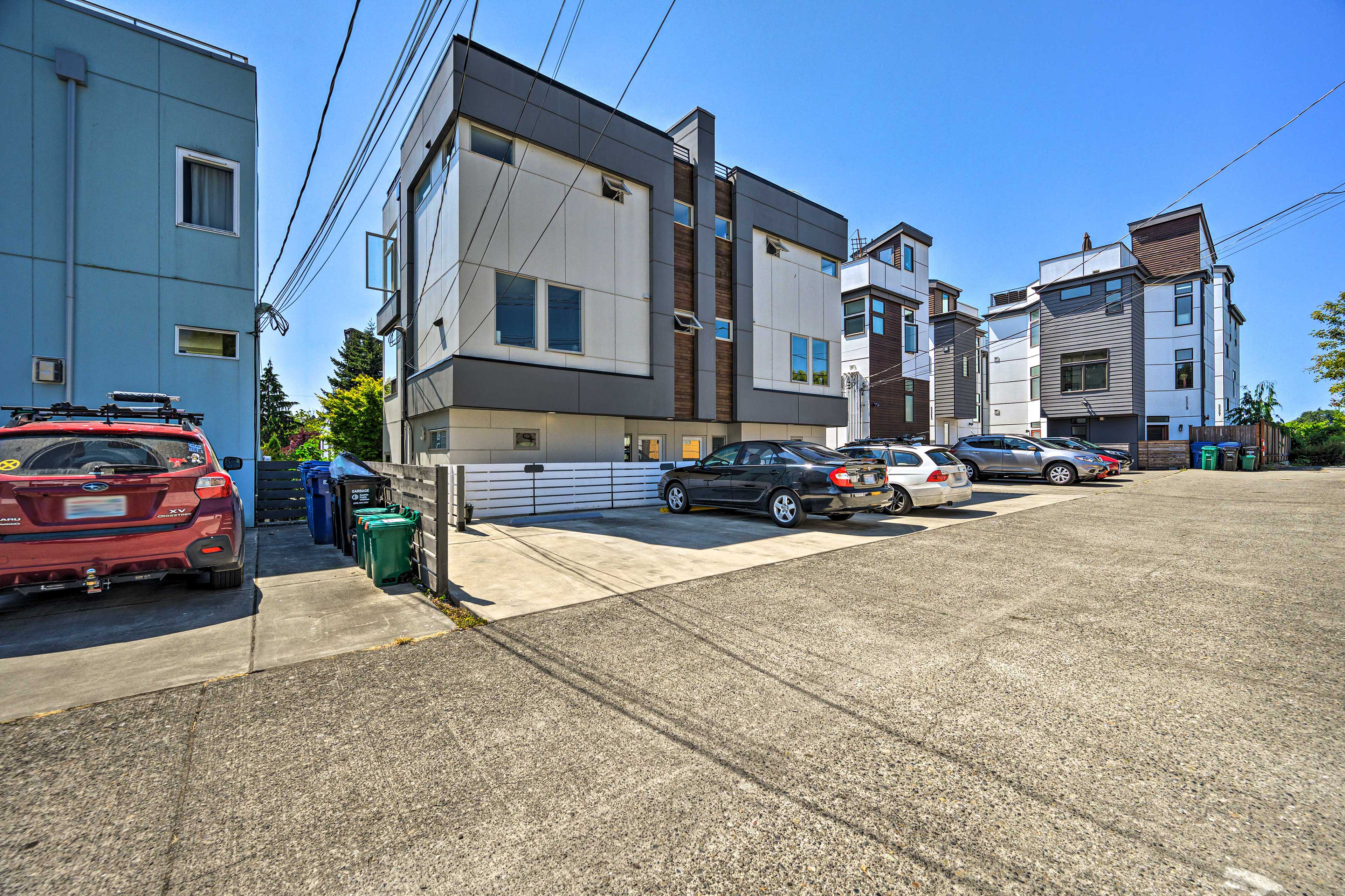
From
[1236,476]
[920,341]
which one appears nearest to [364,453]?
[920,341]

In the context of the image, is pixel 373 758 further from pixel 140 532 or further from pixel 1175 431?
pixel 1175 431

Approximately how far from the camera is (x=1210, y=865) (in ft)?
6.07

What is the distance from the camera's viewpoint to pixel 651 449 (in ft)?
54.2

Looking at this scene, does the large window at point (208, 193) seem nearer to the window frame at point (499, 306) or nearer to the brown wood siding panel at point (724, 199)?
the window frame at point (499, 306)

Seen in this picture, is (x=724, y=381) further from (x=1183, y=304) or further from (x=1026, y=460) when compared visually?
(x=1183, y=304)

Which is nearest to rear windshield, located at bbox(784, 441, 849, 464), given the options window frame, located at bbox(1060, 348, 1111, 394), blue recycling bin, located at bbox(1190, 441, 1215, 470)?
blue recycling bin, located at bbox(1190, 441, 1215, 470)

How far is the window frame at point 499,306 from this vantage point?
12.1m

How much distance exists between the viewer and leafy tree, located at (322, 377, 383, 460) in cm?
3000

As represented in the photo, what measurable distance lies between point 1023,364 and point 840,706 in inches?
1440

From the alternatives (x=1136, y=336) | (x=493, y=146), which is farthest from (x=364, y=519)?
(x=1136, y=336)

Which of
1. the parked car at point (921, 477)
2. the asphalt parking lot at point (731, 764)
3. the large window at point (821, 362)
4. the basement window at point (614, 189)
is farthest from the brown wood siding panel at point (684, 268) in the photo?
the asphalt parking lot at point (731, 764)

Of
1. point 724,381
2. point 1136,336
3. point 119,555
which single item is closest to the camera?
point 119,555

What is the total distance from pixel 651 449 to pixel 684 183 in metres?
8.02

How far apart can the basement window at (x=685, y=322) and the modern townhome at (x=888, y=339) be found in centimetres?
1043
